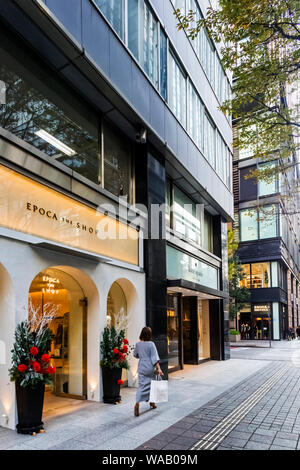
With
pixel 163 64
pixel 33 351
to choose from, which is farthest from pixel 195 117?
pixel 33 351

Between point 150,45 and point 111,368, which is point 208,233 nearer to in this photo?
point 150,45

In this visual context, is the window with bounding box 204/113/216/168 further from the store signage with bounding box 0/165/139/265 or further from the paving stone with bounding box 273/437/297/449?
the paving stone with bounding box 273/437/297/449

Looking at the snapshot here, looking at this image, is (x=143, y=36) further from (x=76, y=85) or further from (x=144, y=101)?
(x=76, y=85)

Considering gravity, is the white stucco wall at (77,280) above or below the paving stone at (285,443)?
above

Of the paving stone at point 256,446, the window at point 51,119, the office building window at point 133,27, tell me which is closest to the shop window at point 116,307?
the window at point 51,119

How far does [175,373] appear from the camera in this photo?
46.8 ft

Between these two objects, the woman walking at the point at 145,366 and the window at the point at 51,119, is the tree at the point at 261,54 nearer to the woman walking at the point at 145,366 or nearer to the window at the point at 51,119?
the window at the point at 51,119

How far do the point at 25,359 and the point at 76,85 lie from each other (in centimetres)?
630

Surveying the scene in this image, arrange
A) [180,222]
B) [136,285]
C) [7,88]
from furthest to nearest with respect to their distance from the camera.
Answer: [180,222] → [136,285] → [7,88]

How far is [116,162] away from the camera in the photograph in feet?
37.3

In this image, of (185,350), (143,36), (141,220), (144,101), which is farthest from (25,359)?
(185,350)

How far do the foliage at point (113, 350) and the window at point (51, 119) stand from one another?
Result: 12.5 feet

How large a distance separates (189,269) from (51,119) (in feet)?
28.9

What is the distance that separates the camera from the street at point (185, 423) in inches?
243
